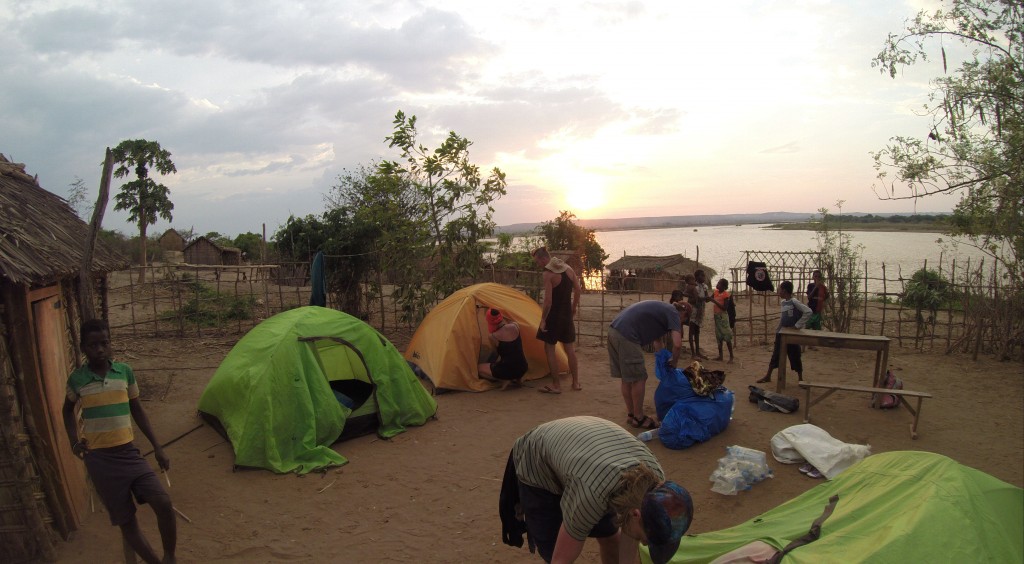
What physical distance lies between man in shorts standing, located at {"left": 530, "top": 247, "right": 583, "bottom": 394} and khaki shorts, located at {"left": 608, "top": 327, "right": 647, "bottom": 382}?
120cm

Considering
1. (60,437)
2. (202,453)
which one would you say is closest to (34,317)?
(60,437)

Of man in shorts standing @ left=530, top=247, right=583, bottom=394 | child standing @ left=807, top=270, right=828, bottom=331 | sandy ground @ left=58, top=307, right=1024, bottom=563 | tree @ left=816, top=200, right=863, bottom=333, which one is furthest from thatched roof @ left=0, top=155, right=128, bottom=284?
tree @ left=816, top=200, right=863, bottom=333

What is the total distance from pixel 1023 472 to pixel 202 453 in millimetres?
7167

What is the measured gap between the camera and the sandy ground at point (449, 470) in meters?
4.14

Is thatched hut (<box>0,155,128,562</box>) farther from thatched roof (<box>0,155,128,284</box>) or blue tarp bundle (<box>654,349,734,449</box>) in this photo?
blue tarp bundle (<box>654,349,734,449</box>)

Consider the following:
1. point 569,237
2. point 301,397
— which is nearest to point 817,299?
point 301,397

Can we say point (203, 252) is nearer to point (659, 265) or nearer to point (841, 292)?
point (659, 265)

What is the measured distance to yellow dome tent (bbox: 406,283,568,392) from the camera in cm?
755

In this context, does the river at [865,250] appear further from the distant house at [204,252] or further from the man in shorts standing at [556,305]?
the distant house at [204,252]

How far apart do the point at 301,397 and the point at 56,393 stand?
1.86m

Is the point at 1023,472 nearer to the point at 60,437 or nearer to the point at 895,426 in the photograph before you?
the point at 895,426

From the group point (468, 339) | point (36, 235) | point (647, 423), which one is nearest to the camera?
point (36, 235)

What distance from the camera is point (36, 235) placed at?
4.39 m

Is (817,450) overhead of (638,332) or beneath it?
beneath
